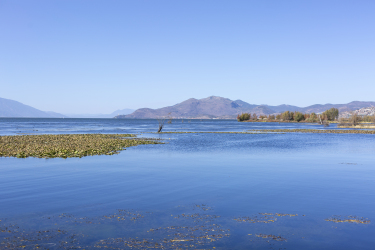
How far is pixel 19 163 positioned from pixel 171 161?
1596 cm

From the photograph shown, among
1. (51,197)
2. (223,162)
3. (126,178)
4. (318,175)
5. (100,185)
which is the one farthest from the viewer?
(223,162)

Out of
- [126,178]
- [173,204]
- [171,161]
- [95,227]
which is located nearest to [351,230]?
A: [173,204]

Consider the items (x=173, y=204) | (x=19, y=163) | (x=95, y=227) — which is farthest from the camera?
(x=19, y=163)

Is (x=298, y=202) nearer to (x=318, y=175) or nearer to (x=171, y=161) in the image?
(x=318, y=175)

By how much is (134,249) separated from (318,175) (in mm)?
21175

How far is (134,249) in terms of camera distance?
11.1 meters

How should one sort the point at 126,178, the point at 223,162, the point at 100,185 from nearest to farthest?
1. the point at 100,185
2. the point at 126,178
3. the point at 223,162

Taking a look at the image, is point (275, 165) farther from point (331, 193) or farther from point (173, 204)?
point (173, 204)

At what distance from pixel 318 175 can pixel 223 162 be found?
1065 centimetres

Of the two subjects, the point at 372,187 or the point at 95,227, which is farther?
the point at 372,187

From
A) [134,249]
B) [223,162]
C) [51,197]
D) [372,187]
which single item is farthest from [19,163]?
[372,187]

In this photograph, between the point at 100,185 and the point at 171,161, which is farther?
the point at 171,161

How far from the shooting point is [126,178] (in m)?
25.0

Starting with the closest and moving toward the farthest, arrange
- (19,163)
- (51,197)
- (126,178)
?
1. (51,197)
2. (126,178)
3. (19,163)
